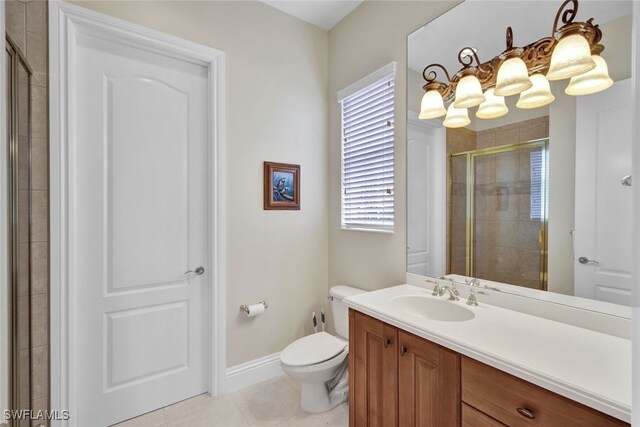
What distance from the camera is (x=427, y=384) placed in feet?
3.98

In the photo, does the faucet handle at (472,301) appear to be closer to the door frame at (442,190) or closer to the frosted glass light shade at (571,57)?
the door frame at (442,190)

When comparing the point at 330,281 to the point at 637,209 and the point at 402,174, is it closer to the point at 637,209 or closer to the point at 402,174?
the point at 402,174

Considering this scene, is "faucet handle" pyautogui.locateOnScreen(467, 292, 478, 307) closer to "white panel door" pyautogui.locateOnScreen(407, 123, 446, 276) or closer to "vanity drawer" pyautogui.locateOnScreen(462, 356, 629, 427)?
"white panel door" pyautogui.locateOnScreen(407, 123, 446, 276)

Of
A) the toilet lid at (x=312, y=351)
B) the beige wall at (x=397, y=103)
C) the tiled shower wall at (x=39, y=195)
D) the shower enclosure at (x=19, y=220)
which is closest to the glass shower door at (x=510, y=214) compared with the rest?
the beige wall at (x=397, y=103)

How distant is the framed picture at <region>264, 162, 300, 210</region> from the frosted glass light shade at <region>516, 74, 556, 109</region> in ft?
5.23

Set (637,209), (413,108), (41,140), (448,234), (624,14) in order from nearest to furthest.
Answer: (637,209) → (624,14) → (41,140) → (448,234) → (413,108)

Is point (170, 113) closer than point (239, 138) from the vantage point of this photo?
Yes

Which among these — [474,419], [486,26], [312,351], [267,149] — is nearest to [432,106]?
[486,26]

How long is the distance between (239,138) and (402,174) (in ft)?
3.96

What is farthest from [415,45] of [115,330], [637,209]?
[115,330]

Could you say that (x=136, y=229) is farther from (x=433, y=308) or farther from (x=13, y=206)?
(x=433, y=308)

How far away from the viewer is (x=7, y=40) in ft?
3.95

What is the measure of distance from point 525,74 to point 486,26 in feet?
1.43

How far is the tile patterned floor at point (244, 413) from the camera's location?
6.04 feet
